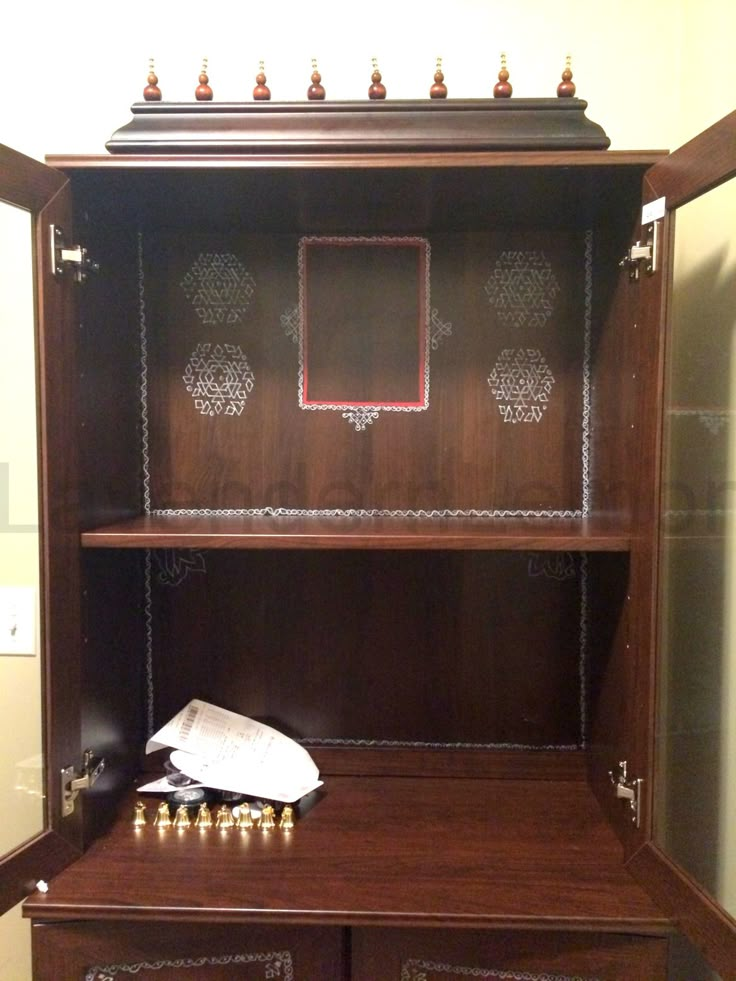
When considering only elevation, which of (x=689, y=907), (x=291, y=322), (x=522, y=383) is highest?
(x=291, y=322)

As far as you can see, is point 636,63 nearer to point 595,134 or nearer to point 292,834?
point 595,134

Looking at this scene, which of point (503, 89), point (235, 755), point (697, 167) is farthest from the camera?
point (235, 755)

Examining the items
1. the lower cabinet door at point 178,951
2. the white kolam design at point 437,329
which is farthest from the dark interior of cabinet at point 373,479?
the lower cabinet door at point 178,951

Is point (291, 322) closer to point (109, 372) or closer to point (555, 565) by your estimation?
point (109, 372)

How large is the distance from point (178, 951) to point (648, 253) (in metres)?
1.07

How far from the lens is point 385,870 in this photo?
3.00 ft

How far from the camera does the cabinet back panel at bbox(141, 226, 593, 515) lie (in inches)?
46.3

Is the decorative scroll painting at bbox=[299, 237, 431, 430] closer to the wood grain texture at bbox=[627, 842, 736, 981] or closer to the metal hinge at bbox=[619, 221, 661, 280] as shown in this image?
the metal hinge at bbox=[619, 221, 661, 280]

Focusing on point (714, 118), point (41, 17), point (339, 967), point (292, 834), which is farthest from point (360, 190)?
point (339, 967)

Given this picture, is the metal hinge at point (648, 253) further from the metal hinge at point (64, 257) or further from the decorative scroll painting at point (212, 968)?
the decorative scroll painting at point (212, 968)

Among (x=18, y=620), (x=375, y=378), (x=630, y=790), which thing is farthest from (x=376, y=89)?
(x=630, y=790)

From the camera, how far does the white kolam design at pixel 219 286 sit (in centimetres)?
119

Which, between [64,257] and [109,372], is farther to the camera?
[109,372]

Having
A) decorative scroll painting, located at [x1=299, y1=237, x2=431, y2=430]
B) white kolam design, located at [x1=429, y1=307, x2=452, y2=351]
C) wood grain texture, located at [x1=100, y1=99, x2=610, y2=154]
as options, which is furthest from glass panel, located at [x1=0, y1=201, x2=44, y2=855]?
white kolam design, located at [x1=429, y1=307, x2=452, y2=351]
